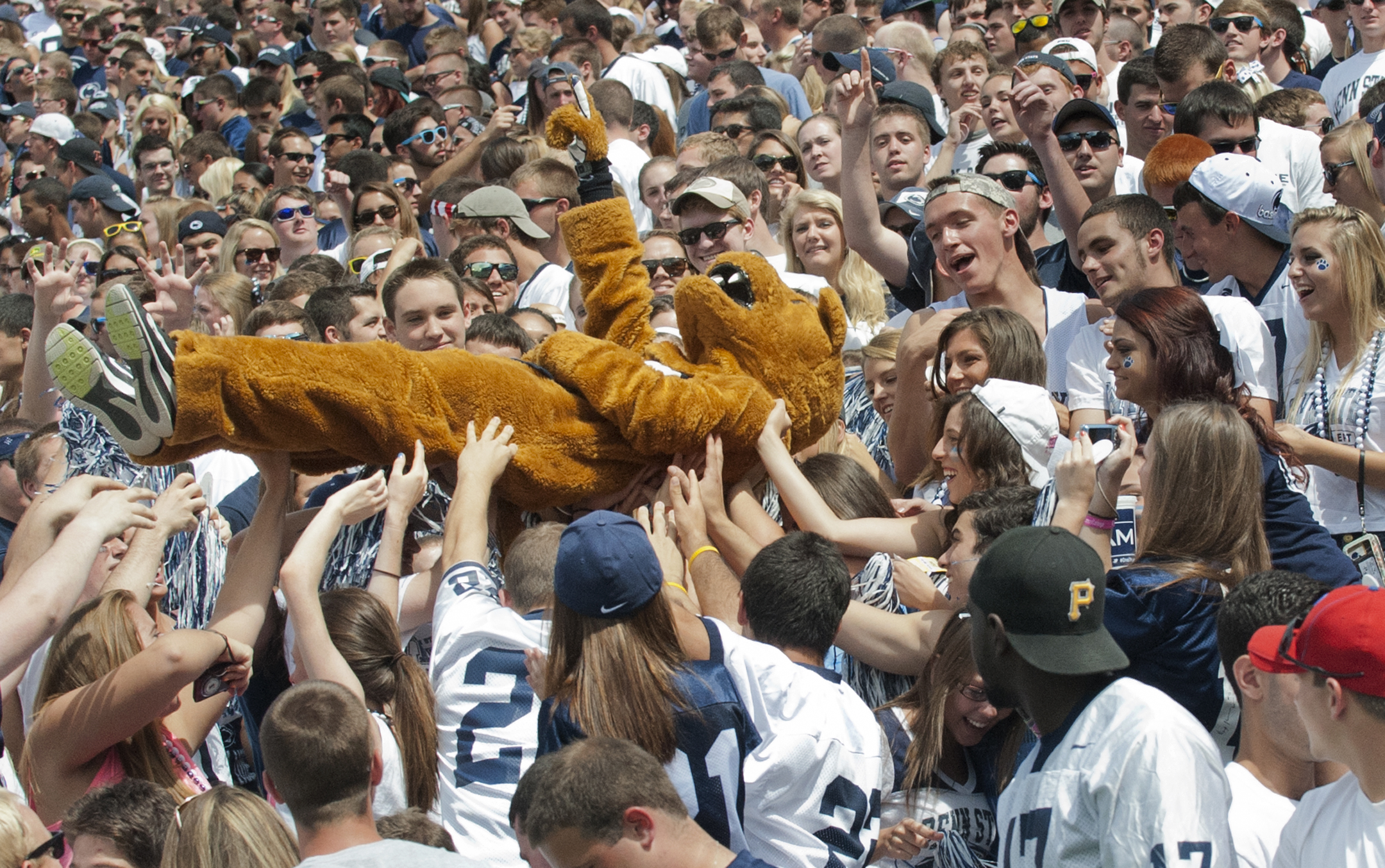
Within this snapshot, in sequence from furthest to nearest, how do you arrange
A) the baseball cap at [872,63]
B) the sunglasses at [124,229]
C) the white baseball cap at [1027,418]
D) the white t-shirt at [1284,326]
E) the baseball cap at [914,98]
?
the sunglasses at [124,229], the baseball cap at [914,98], the baseball cap at [872,63], the white t-shirt at [1284,326], the white baseball cap at [1027,418]

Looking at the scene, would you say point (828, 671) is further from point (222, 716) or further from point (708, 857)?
point (222, 716)

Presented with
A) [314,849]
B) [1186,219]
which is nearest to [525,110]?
[1186,219]

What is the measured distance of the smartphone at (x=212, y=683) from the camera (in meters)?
3.30

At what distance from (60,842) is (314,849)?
1.86 ft

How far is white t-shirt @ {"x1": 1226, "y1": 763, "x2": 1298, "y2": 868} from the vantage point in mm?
2416

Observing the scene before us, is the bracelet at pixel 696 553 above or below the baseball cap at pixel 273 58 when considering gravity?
above

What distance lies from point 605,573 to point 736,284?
1.43m

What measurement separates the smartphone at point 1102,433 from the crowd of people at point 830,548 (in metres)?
0.09

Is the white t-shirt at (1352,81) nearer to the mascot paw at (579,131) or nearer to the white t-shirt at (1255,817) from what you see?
the mascot paw at (579,131)

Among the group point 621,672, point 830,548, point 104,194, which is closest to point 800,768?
point 621,672

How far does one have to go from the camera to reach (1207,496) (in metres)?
2.96

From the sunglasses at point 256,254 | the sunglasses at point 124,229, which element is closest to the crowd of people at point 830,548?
the sunglasses at point 256,254

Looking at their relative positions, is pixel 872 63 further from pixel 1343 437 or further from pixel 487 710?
pixel 487 710

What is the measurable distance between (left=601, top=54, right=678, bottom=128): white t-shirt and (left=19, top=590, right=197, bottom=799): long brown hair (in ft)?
20.4
